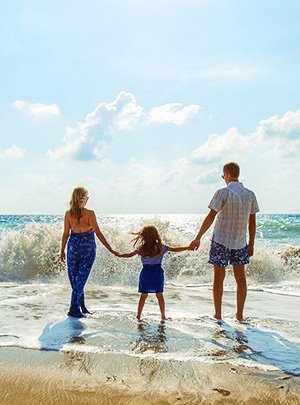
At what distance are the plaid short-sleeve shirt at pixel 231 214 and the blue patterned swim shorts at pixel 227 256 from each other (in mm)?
54

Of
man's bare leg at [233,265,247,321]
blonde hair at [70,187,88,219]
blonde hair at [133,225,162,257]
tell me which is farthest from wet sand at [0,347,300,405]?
blonde hair at [70,187,88,219]

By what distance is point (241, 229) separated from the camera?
5.73 m

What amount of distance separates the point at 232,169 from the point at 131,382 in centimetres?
322

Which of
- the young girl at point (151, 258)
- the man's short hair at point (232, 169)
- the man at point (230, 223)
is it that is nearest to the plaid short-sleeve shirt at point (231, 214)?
the man at point (230, 223)

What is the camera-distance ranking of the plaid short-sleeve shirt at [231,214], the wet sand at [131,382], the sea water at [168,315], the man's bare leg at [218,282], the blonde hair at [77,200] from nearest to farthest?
the wet sand at [131,382] < the sea water at [168,315] < the plaid short-sleeve shirt at [231,214] < the man's bare leg at [218,282] < the blonde hair at [77,200]

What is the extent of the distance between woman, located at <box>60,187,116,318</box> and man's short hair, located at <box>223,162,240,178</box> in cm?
195

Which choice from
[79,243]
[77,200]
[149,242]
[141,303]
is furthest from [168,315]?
[77,200]

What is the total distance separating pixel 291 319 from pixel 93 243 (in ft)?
10.0

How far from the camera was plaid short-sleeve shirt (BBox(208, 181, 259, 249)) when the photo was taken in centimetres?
568

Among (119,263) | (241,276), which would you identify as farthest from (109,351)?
(119,263)

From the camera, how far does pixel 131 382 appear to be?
3.58 meters

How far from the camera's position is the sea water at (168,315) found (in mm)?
4516

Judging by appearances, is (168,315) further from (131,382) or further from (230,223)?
(131,382)

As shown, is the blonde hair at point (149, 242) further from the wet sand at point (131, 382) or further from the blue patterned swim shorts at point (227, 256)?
the wet sand at point (131, 382)
